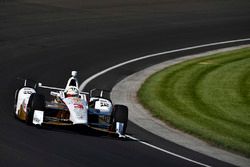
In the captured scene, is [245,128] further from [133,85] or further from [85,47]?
[85,47]

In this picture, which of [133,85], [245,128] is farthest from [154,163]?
[133,85]

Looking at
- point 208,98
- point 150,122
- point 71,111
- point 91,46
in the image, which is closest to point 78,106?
point 71,111

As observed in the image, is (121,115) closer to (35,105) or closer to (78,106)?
(78,106)

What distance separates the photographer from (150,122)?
2225 centimetres

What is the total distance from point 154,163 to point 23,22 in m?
22.1

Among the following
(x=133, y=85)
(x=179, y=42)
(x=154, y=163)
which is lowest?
(x=154, y=163)

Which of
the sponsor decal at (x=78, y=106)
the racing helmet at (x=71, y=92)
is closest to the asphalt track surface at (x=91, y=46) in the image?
the sponsor decal at (x=78, y=106)

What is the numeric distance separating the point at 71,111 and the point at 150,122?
10.6 ft

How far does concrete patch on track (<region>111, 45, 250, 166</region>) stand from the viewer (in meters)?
19.2

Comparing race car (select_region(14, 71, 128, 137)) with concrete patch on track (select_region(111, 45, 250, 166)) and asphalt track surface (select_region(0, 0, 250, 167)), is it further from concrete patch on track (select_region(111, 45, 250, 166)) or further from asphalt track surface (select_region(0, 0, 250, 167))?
concrete patch on track (select_region(111, 45, 250, 166))

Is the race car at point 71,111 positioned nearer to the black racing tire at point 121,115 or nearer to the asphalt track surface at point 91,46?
the black racing tire at point 121,115

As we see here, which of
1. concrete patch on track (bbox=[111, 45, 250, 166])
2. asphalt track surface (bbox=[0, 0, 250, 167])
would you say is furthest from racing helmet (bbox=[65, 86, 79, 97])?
concrete patch on track (bbox=[111, 45, 250, 166])

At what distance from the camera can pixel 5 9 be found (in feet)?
137

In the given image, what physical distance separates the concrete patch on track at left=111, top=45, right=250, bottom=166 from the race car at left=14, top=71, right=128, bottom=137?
127 centimetres
